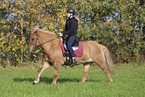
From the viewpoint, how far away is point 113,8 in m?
17.3

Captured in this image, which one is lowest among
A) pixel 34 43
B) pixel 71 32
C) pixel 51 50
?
pixel 51 50

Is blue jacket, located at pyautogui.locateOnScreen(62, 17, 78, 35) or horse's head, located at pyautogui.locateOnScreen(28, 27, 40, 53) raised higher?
blue jacket, located at pyautogui.locateOnScreen(62, 17, 78, 35)

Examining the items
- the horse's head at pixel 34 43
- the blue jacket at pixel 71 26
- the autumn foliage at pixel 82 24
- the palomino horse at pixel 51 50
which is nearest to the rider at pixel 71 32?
the blue jacket at pixel 71 26

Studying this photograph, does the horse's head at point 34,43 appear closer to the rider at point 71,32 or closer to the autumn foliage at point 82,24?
the rider at point 71,32

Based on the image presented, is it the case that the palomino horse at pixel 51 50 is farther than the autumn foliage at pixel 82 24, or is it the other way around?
the autumn foliage at pixel 82 24

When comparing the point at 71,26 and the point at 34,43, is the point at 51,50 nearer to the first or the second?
the point at 34,43

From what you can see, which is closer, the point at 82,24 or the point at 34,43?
the point at 34,43

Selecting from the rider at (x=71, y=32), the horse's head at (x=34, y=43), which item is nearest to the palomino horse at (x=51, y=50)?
the horse's head at (x=34, y=43)

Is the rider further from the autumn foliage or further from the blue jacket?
the autumn foliage

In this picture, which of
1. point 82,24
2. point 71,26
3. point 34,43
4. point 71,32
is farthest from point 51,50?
point 82,24

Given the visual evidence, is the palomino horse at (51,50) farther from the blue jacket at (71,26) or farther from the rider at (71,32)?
the blue jacket at (71,26)

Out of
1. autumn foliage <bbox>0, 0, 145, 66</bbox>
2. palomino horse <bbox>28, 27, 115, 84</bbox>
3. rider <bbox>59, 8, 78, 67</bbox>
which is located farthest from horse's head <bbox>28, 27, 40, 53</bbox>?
autumn foliage <bbox>0, 0, 145, 66</bbox>

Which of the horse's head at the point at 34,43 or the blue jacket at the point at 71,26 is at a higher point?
the blue jacket at the point at 71,26

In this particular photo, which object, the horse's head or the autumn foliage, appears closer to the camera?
the horse's head
